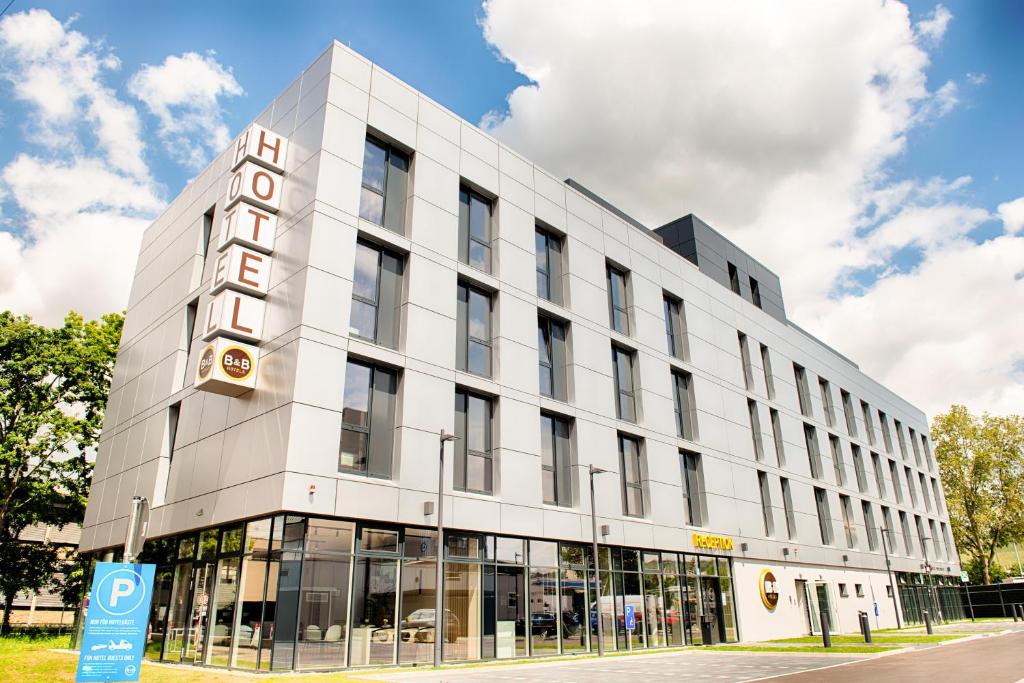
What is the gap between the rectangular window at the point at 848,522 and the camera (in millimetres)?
45750

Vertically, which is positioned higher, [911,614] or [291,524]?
[291,524]

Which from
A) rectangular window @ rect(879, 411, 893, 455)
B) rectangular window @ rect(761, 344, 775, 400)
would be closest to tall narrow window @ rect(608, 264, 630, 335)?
rectangular window @ rect(761, 344, 775, 400)

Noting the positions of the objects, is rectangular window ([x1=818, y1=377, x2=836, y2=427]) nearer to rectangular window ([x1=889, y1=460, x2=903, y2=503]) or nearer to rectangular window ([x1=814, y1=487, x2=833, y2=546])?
rectangular window ([x1=814, y1=487, x2=833, y2=546])

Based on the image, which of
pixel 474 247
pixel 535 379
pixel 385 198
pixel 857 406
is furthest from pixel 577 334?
pixel 857 406

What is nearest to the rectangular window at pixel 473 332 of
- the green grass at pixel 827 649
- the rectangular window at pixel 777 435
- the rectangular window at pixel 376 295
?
the rectangular window at pixel 376 295

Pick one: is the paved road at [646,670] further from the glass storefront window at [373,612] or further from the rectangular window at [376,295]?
the rectangular window at [376,295]

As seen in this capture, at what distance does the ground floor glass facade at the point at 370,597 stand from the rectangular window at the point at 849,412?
31.3 metres

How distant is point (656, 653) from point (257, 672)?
15658 millimetres

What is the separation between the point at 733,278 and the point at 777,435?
33.8ft

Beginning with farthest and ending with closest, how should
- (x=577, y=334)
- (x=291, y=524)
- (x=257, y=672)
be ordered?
(x=577, y=334)
(x=291, y=524)
(x=257, y=672)

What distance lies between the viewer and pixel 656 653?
87.0 ft

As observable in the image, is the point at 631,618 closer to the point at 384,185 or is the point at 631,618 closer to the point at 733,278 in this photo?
the point at 384,185

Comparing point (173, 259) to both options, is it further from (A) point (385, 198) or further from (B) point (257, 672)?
(B) point (257, 672)

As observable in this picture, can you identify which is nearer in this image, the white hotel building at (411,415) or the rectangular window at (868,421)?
the white hotel building at (411,415)
